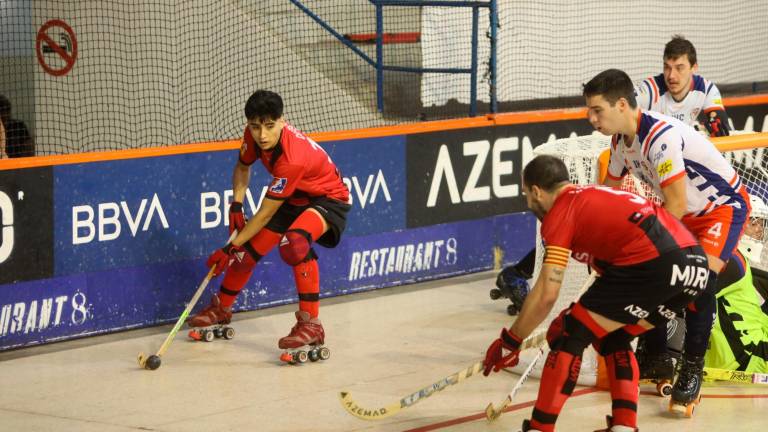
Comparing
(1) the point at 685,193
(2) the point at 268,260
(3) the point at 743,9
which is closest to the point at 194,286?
(2) the point at 268,260

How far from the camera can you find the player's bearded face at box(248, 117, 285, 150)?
23.3 ft

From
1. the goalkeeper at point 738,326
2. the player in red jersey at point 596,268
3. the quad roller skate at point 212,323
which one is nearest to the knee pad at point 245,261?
the quad roller skate at point 212,323

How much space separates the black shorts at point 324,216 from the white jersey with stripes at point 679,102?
2.25m

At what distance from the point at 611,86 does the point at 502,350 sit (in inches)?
56.5

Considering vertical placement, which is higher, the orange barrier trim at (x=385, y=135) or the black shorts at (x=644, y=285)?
the orange barrier trim at (x=385, y=135)

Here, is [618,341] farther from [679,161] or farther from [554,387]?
[679,161]

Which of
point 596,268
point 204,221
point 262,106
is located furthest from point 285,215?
point 596,268

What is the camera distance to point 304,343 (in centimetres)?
718

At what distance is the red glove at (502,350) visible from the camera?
5.23 metres

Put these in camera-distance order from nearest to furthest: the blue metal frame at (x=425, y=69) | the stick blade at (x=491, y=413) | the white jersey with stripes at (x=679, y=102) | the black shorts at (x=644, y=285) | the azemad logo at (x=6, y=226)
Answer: the black shorts at (x=644, y=285) → the stick blade at (x=491, y=413) → the azemad logo at (x=6, y=226) → the white jersey with stripes at (x=679, y=102) → the blue metal frame at (x=425, y=69)

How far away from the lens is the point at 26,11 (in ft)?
38.6

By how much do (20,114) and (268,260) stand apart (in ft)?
14.1

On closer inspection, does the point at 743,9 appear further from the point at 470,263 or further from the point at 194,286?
the point at 194,286

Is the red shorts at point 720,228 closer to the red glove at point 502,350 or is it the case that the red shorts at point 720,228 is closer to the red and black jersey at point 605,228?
the red and black jersey at point 605,228
